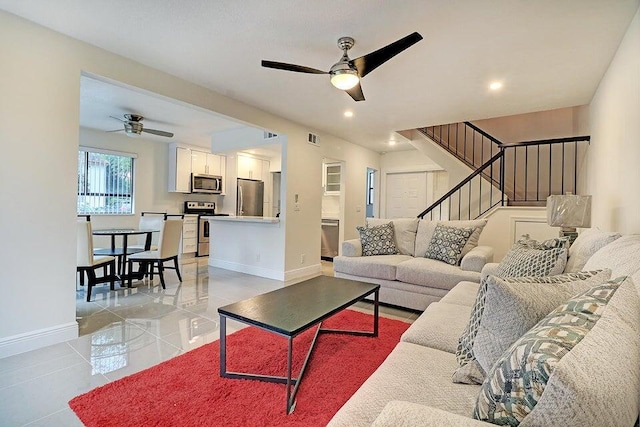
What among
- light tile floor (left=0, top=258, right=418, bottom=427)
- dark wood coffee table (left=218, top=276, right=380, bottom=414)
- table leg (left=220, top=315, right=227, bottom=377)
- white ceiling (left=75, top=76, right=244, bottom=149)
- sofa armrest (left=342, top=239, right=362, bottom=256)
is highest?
white ceiling (left=75, top=76, right=244, bottom=149)

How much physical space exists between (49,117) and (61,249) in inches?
40.5

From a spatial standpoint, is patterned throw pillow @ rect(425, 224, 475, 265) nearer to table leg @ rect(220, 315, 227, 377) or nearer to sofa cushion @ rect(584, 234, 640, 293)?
sofa cushion @ rect(584, 234, 640, 293)

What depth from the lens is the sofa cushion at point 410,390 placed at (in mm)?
980

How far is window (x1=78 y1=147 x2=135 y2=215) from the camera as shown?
579 cm

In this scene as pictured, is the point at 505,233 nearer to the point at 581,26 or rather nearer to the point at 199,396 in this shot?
the point at 581,26

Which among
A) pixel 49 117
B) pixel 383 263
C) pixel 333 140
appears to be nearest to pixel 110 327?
pixel 49 117

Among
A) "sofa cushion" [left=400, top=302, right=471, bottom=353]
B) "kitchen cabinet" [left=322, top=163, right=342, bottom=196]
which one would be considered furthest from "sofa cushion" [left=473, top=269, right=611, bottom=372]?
"kitchen cabinet" [left=322, top=163, right=342, bottom=196]

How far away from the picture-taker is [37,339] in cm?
235

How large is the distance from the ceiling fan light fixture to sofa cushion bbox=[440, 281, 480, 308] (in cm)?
178

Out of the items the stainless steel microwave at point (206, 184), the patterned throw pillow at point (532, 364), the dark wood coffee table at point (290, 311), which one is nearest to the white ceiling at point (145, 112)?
the stainless steel microwave at point (206, 184)

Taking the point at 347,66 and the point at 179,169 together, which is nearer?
the point at 347,66

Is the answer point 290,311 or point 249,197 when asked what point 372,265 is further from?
point 249,197

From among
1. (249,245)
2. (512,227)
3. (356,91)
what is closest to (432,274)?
(512,227)

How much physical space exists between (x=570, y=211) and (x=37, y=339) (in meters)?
4.50
